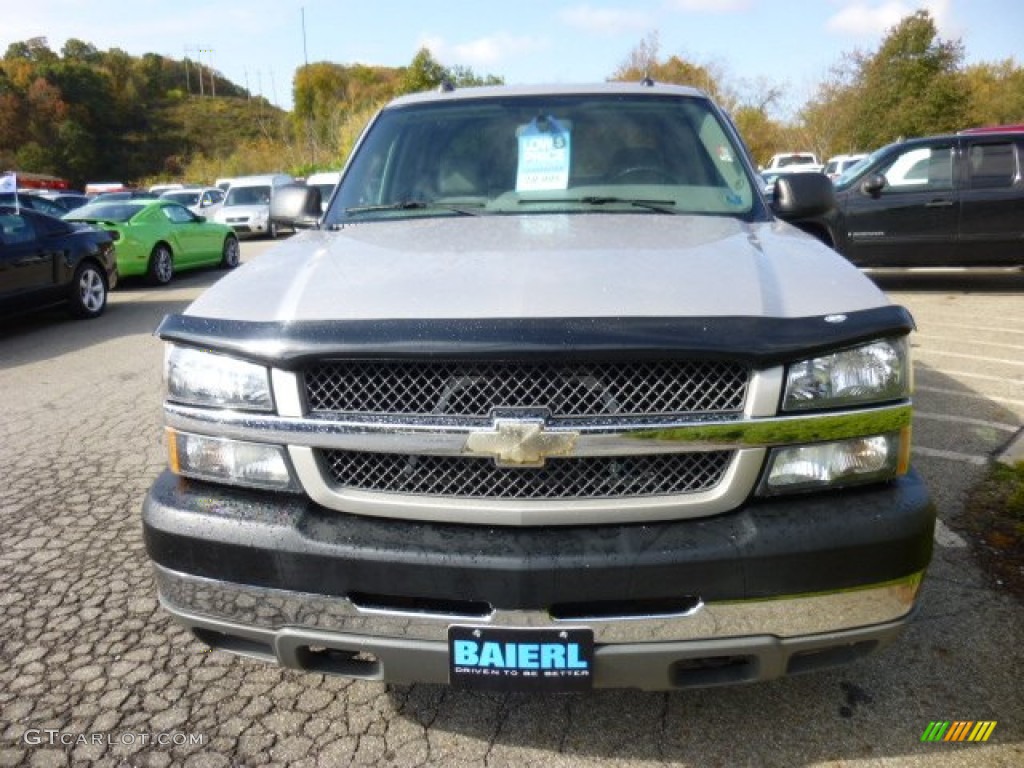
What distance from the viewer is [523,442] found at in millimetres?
1982

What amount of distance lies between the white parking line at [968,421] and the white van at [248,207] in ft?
63.6

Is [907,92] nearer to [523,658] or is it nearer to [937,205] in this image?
[937,205]

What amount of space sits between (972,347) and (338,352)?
7.18 m

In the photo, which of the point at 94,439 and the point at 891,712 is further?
the point at 94,439

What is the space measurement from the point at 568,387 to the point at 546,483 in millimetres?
237

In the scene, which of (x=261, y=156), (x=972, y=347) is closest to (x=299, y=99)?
(x=261, y=156)

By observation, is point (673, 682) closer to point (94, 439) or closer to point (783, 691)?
point (783, 691)

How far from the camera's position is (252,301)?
234 centimetres

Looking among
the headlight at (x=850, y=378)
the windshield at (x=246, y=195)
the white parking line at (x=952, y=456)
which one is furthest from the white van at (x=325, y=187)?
the white parking line at (x=952, y=456)


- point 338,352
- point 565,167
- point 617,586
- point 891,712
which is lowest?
point 891,712

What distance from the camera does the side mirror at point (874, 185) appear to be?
34.0ft

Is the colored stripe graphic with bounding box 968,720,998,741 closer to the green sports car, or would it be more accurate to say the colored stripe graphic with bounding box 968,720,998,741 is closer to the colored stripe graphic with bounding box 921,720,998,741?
the colored stripe graphic with bounding box 921,720,998,741

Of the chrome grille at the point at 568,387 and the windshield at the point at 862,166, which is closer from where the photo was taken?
the chrome grille at the point at 568,387

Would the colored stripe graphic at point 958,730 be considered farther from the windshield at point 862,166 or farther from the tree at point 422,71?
the tree at point 422,71
